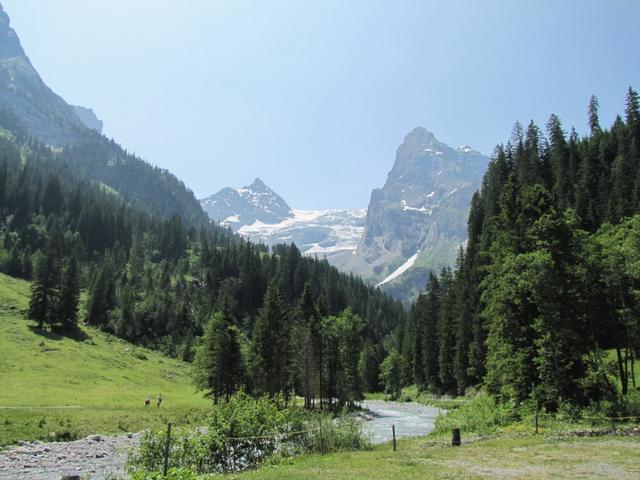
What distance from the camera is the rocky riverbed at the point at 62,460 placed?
→ 2854 cm

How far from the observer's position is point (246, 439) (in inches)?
974

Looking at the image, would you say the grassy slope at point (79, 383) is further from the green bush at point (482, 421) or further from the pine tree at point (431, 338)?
the pine tree at point (431, 338)

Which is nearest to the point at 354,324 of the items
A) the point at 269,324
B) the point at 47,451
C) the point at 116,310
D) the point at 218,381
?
the point at 269,324

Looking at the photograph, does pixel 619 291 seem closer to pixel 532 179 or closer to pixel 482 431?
pixel 482 431

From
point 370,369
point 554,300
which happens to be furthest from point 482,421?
point 370,369

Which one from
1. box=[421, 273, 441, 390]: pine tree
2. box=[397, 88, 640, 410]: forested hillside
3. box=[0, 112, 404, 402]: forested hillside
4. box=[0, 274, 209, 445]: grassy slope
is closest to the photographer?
box=[397, 88, 640, 410]: forested hillside

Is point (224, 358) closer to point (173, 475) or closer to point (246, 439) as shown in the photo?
point (246, 439)

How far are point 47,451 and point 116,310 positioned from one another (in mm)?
102945

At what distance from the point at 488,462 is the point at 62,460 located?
28995 millimetres

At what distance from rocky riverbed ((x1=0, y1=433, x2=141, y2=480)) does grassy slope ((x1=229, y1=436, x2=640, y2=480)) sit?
1208cm

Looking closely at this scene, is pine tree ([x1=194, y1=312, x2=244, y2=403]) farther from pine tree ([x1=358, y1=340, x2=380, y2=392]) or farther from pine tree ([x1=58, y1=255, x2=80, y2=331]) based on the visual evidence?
pine tree ([x1=358, y1=340, x2=380, y2=392])

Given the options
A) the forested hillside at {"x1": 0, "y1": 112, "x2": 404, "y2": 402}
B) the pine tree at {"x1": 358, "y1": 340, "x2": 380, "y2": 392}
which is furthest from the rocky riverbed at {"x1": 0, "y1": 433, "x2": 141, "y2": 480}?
the pine tree at {"x1": 358, "y1": 340, "x2": 380, "y2": 392}

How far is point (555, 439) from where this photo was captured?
27.4 metres

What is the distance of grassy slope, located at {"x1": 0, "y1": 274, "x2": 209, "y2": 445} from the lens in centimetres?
4584
